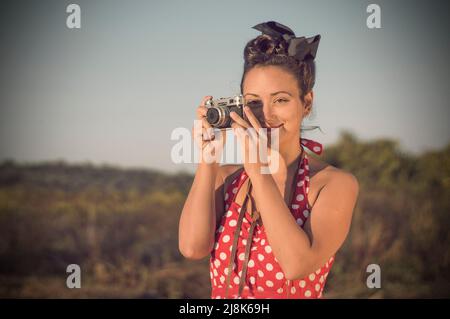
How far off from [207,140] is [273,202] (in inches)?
12.8

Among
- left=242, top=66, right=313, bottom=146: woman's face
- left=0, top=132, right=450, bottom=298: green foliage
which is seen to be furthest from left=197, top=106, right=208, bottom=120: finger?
left=0, top=132, right=450, bottom=298: green foliage

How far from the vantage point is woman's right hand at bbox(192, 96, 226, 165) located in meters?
1.55

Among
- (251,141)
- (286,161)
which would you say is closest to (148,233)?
(286,161)

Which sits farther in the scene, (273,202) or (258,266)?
(258,266)

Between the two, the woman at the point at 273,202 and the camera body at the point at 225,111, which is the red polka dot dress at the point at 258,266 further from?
the camera body at the point at 225,111

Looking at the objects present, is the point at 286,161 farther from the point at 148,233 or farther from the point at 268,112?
the point at 148,233

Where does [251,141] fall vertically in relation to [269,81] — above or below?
below

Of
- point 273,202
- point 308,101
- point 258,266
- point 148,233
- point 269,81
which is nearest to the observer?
point 273,202

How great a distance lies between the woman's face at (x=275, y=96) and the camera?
155 centimetres

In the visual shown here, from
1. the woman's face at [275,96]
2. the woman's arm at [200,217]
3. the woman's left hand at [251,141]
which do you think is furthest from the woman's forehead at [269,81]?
the woman's arm at [200,217]

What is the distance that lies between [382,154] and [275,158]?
6.27m

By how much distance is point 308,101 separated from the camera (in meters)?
1.69

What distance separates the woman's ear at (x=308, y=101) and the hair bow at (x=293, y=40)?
124mm
